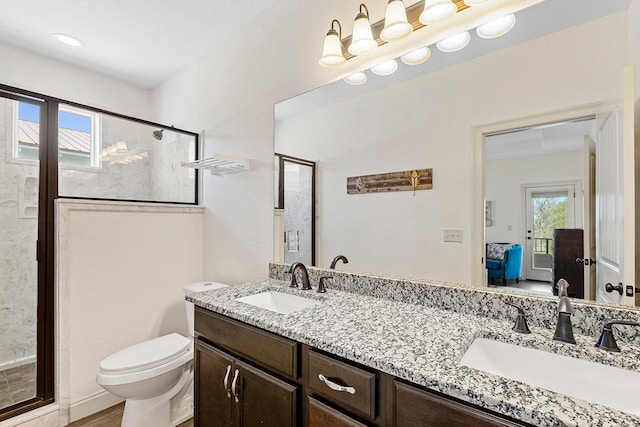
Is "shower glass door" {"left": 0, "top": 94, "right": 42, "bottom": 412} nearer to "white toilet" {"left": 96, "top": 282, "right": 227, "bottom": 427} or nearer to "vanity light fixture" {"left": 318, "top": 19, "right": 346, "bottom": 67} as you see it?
"white toilet" {"left": 96, "top": 282, "right": 227, "bottom": 427}

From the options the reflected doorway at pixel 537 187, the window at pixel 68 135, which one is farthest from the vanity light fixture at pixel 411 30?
the window at pixel 68 135

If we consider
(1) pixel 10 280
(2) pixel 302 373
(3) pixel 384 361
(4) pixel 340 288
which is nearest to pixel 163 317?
(1) pixel 10 280

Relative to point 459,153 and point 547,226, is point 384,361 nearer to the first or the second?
point 547,226

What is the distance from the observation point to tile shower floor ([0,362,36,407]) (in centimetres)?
183

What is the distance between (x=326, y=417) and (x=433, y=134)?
1.14 m

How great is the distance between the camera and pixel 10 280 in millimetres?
2078

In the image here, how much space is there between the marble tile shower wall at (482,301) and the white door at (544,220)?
0.36 feet

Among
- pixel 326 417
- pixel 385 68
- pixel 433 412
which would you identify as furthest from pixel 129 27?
pixel 433 412

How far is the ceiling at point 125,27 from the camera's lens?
192 centimetres

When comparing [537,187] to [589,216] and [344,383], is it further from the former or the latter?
[344,383]

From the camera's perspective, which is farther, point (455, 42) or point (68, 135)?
point (68, 135)

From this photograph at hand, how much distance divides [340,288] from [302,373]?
0.61 meters

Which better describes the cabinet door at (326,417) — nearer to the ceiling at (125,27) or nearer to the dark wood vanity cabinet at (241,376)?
the dark wood vanity cabinet at (241,376)

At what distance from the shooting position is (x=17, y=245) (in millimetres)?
2047
